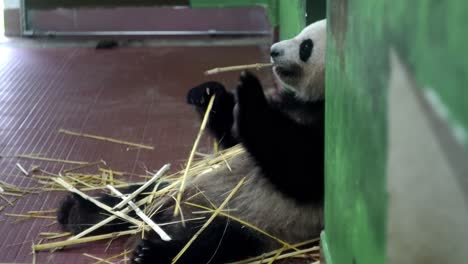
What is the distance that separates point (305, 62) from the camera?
8.20 feet

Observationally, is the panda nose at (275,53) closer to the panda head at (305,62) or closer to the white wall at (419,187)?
the panda head at (305,62)

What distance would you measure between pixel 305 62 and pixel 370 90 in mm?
1057

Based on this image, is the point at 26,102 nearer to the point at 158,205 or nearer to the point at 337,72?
the point at 158,205

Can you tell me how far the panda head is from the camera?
2.47m

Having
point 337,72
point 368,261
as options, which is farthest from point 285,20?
point 368,261

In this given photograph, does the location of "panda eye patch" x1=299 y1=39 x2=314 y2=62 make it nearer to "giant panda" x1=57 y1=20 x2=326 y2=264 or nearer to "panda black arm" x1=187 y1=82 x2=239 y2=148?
"giant panda" x1=57 y1=20 x2=326 y2=264

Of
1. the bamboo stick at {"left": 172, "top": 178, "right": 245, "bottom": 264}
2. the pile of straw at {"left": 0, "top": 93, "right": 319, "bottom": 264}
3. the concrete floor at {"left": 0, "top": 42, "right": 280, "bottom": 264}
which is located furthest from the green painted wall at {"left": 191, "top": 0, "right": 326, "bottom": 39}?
the bamboo stick at {"left": 172, "top": 178, "right": 245, "bottom": 264}

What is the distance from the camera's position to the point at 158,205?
2.65m

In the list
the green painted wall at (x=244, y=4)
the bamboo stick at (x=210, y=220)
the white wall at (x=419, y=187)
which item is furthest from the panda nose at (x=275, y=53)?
the green painted wall at (x=244, y=4)

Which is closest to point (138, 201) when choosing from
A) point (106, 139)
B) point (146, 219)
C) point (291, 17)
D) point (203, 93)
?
point (146, 219)

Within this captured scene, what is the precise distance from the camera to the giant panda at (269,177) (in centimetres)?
234

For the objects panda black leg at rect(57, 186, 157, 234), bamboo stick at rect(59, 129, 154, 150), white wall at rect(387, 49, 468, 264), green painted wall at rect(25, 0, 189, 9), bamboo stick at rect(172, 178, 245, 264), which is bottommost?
bamboo stick at rect(59, 129, 154, 150)

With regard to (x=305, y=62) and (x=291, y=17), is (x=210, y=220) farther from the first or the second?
(x=291, y=17)

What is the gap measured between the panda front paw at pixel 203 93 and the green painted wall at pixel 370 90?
765mm
